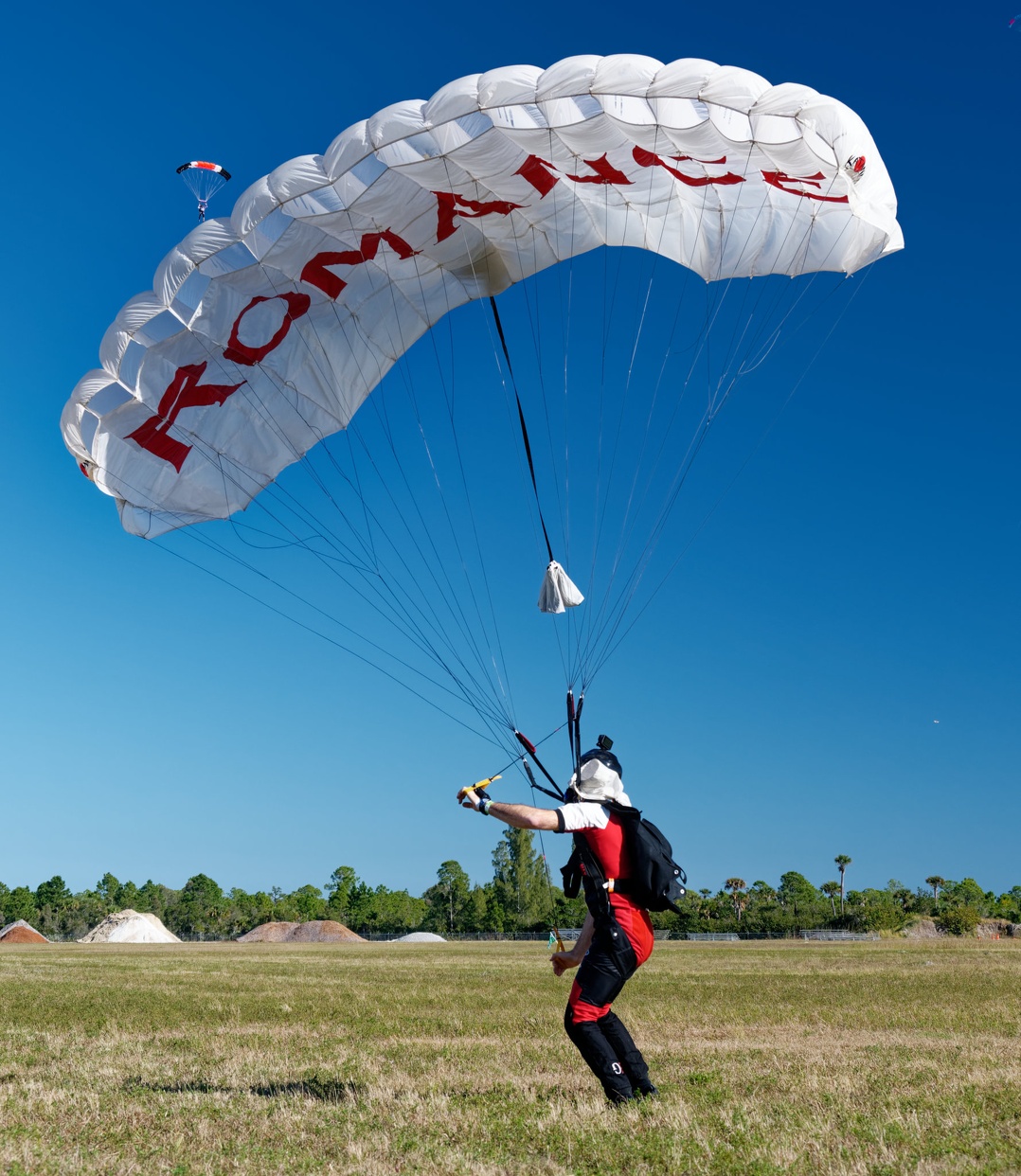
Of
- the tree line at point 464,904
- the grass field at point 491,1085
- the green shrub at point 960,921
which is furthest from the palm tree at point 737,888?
the grass field at point 491,1085

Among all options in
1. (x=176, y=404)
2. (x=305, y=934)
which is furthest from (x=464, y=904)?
(x=176, y=404)

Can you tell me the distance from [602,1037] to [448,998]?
8.99 m

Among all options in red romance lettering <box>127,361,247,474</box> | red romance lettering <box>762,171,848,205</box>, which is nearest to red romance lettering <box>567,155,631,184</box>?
red romance lettering <box>762,171,848,205</box>

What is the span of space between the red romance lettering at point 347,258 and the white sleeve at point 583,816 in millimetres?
5992

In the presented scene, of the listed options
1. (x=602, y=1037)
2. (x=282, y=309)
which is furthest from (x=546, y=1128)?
(x=282, y=309)

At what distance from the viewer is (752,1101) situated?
20.2 ft

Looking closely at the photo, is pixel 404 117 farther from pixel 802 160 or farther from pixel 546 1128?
pixel 546 1128

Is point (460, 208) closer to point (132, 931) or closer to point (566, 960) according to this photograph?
point (566, 960)

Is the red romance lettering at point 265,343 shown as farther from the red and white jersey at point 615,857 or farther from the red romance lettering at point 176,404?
the red and white jersey at point 615,857

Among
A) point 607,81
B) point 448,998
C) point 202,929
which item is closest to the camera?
point 607,81

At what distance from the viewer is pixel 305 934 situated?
231 ft

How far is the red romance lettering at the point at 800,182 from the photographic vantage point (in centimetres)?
896

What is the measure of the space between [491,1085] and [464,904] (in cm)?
9597

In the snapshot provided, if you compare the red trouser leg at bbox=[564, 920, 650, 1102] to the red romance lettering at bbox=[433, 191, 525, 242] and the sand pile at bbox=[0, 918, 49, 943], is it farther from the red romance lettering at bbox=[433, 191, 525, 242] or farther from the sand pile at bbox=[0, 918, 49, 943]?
the sand pile at bbox=[0, 918, 49, 943]
